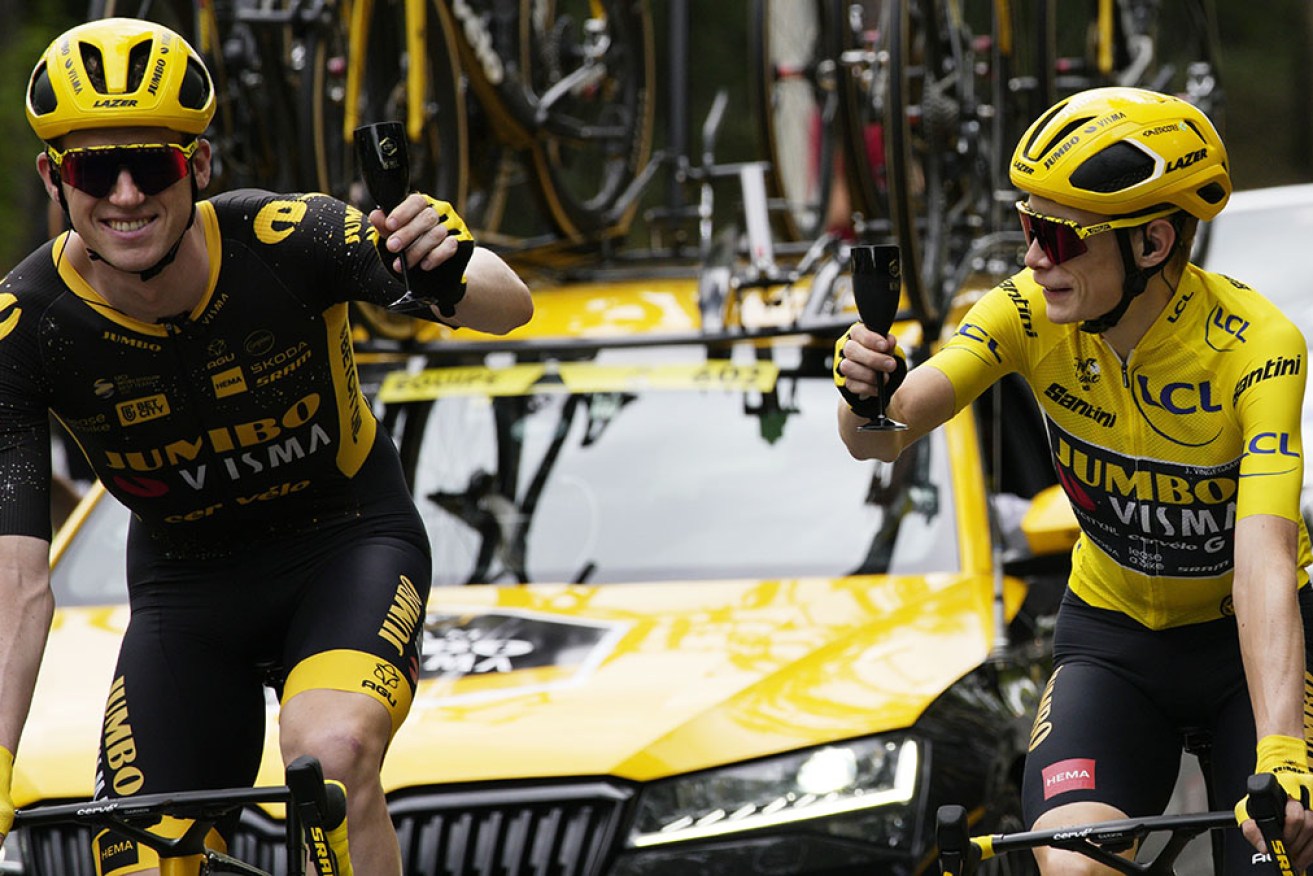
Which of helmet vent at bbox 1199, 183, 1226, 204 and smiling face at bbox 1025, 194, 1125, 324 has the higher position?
helmet vent at bbox 1199, 183, 1226, 204

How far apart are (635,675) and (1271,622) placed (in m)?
1.72

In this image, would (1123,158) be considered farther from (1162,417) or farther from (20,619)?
(20,619)

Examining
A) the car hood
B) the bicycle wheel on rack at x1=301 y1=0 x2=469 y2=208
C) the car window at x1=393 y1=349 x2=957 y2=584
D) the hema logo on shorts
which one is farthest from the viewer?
the bicycle wheel on rack at x1=301 y1=0 x2=469 y2=208

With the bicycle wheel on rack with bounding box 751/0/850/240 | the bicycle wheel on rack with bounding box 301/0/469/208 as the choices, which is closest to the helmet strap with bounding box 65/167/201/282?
the bicycle wheel on rack with bounding box 301/0/469/208

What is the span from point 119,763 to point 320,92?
294 cm

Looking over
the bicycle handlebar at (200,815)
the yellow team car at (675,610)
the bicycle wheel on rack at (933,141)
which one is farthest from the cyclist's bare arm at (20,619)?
the bicycle wheel on rack at (933,141)

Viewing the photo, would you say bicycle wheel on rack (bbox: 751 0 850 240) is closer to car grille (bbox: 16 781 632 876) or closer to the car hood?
the car hood

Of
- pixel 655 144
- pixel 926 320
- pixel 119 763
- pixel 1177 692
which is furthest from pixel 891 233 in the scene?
pixel 655 144

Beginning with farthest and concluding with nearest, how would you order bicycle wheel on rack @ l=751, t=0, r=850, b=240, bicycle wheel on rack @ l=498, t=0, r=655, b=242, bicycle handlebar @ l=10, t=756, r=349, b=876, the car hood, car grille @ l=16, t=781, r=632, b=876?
bicycle wheel on rack @ l=751, t=0, r=850, b=240 < bicycle wheel on rack @ l=498, t=0, r=655, b=242 < the car hood < car grille @ l=16, t=781, r=632, b=876 < bicycle handlebar @ l=10, t=756, r=349, b=876

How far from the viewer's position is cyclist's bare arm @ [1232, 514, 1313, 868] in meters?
3.68

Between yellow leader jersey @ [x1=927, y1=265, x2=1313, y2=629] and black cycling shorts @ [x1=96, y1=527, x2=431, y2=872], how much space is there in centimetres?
114

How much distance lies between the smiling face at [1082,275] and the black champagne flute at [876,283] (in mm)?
346

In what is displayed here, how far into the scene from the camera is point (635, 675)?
505 cm

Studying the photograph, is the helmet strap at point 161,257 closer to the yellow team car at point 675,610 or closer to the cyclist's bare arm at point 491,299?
the cyclist's bare arm at point 491,299
